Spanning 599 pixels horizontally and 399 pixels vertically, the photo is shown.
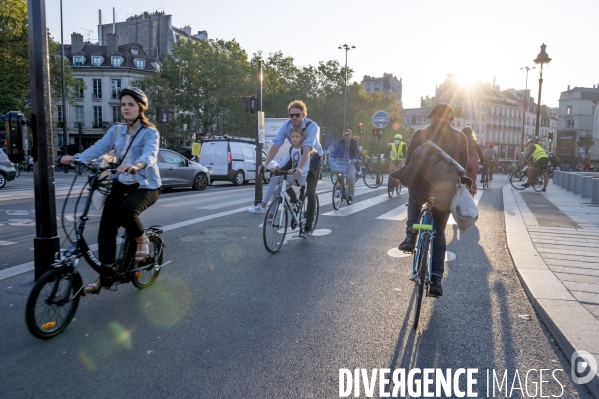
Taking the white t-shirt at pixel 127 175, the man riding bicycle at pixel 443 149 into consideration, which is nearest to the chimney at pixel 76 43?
the white t-shirt at pixel 127 175

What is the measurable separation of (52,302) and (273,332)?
1527 millimetres

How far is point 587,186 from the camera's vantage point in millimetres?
14445

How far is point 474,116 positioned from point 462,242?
4035 inches

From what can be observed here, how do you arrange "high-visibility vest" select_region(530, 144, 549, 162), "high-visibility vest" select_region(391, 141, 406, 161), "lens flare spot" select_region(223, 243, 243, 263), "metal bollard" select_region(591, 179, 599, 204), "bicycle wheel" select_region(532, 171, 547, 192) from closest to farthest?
"lens flare spot" select_region(223, 243, 243, 263) < "metal bollard" select_region(591, 179, 599, 204) < "high-visibility vest" select_region(391, 141, 406, 161) < "high-visibility vest" select_region(530, 144, 549, 162) < "bicycle wheel" select_region(532, 171, 547, 192)

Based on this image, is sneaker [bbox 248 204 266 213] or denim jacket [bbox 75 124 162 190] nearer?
denim jacket [bbox 75 124 162 190]

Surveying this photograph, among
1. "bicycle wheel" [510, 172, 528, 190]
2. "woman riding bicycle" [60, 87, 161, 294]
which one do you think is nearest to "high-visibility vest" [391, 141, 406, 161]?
"bicycle wheel" [510, 172, 528, 190]

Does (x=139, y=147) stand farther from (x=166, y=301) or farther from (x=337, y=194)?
(x=337, y=194)

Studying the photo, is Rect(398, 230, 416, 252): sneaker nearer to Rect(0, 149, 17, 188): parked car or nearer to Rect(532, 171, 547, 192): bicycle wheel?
Rect(532, 171, 547, 192): bicycle wheel

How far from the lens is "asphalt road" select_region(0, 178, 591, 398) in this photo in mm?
2930

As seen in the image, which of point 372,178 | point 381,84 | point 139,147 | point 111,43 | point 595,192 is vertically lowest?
point 372,178

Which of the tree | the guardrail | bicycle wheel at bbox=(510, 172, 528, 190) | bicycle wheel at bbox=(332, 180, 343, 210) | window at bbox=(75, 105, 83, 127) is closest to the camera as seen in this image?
bicycle wheel at bbox=(332, 180, 343, 210)

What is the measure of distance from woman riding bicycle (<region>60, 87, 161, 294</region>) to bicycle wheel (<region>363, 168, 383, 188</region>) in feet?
46.8

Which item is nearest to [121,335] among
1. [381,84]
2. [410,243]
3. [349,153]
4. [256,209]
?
[410,243]

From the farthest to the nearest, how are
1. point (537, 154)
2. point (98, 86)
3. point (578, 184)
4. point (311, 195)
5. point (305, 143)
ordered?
1. point (98, 86)
2. point (537, 154)
3. point (578, 184)
4. point (311, 195)
5. point (305, 143)
